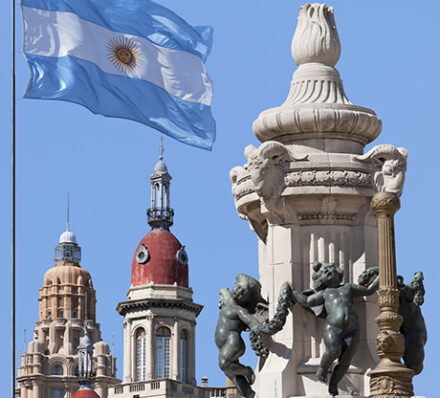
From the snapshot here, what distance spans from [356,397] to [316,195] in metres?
3.63

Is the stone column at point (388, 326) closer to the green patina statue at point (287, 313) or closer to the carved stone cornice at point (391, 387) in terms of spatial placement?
the carved stone cornice at point (391, 387)

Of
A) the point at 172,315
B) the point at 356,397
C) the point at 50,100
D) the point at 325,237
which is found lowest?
the point at 356,397

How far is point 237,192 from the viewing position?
30656mm

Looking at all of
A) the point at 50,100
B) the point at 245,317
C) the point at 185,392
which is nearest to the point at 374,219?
the point at 245,317

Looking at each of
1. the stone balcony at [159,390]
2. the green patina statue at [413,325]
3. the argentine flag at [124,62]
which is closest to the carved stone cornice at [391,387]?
the green patina statue at [413,325]

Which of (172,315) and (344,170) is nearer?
Result: (344,170)

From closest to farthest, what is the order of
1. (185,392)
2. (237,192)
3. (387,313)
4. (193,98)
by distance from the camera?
(387,313) → (237,192) → (193,98) → (185,392)

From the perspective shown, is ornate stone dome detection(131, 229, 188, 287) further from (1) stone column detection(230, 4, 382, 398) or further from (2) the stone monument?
(2) the stone monument

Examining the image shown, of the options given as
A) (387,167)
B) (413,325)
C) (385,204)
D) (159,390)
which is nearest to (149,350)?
(159,390)

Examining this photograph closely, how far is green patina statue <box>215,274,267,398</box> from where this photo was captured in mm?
29250

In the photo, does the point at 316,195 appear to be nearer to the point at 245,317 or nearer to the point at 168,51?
the point at 245,317

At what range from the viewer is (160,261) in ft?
499

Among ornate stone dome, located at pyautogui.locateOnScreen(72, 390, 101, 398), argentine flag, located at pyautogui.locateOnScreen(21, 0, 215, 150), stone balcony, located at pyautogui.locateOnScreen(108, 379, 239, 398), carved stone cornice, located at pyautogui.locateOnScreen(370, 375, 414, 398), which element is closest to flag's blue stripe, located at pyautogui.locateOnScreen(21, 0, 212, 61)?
argentine flag, located at pyautogui.locateOnScreen(21, 0, 215, 150)

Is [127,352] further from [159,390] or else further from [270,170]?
[270,170]
